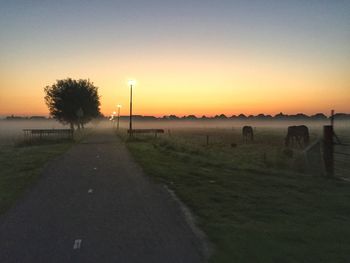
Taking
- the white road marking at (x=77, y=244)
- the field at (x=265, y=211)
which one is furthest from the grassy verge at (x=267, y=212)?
the white road marking at (x=77, y=244)

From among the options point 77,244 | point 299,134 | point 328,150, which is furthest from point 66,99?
point 77,244

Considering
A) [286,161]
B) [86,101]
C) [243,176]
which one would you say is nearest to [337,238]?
[243,176]

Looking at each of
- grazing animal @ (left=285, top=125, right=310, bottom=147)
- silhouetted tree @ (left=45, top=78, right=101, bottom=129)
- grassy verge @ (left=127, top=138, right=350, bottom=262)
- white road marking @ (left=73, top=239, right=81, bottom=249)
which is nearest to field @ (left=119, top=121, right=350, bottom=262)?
grassy verge @ (left=127, top=138, right=350, bottom=262)

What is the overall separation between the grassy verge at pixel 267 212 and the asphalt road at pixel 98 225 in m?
0.61

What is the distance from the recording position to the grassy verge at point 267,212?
7055 mm

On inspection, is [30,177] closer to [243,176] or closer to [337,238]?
[243,176]

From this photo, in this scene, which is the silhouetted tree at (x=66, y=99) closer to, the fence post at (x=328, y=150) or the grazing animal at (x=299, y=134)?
the grazing animal at (x=299, y=134)

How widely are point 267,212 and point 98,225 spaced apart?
3.76 metres

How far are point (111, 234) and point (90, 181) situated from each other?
708 centimetres

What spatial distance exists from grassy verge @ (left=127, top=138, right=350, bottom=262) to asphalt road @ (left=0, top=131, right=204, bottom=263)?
2.01ft

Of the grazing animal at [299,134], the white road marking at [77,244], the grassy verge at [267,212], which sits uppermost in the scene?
the grazing animal at [299,134]

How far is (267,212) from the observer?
9.97 m

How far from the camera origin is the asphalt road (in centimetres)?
704

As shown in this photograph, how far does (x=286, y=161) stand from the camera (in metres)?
22.9
